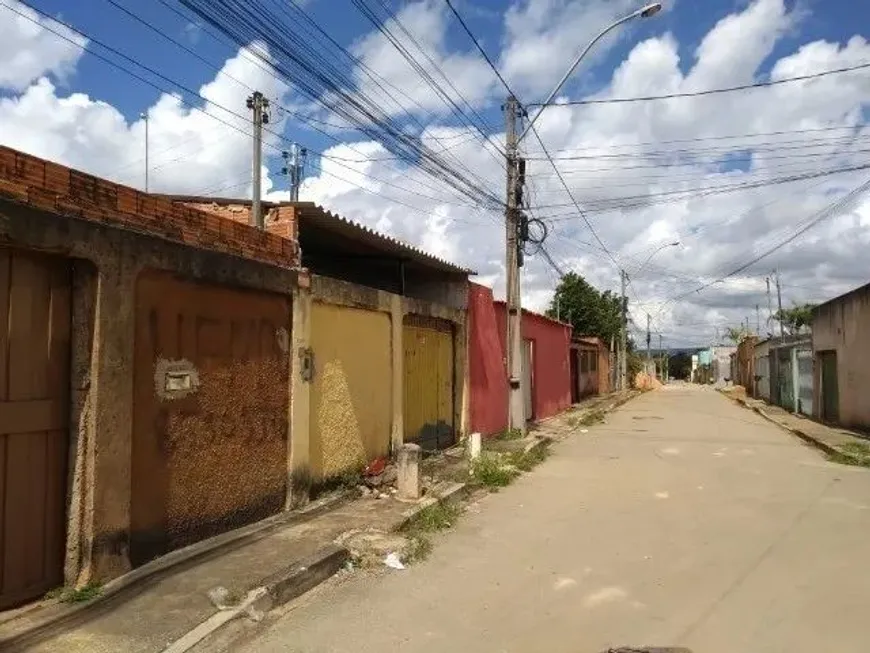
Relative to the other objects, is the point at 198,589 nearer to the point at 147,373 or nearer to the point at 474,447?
the point at 147,373

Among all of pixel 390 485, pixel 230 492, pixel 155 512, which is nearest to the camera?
pixel 155 512

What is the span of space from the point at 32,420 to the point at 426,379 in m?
8.41

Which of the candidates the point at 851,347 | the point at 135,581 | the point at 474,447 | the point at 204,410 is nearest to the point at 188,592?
the point at 135,581

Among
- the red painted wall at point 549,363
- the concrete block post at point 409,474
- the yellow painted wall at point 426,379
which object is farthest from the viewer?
the red painted wall at point 549,363

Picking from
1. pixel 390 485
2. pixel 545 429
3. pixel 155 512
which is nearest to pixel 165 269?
pixel 155 512

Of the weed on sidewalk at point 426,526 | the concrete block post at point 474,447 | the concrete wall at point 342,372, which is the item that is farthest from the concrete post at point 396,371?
the weed on sidewalk at point 426,526

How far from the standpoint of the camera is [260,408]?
759 centimetres

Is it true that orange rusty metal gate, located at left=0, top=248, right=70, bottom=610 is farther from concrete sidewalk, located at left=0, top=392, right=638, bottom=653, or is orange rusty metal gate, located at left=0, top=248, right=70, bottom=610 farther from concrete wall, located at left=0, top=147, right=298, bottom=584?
concrete sidewalk, located at left=0, top=392, right=638, bottom=653

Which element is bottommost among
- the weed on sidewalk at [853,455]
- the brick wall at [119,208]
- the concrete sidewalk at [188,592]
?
the concrete sidewalk at [188,592]

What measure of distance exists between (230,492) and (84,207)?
2.91m

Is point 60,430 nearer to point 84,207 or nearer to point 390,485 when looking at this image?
point 84,207

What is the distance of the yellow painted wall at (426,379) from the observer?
39.9ft

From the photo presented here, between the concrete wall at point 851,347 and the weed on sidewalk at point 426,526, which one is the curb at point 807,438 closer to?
the concrete wall at point 851,347

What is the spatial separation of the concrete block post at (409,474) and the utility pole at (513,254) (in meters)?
7.02
